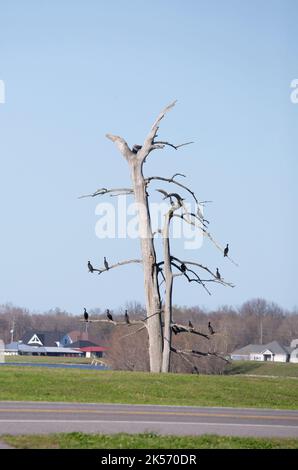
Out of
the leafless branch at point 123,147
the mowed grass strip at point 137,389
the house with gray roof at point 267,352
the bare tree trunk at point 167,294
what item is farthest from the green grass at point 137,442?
the house with gray roof at point 267,352

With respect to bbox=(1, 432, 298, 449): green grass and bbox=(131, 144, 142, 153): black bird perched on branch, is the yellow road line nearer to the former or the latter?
bbox=(1, 432, 298, 449): green grass

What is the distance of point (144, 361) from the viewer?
1805 inches

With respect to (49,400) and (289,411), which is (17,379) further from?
(289,411)

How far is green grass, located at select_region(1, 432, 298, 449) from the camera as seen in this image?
1258cm

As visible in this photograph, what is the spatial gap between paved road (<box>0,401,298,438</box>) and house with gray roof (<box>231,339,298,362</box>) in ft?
319

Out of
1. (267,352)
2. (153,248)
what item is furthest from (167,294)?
(267,352)

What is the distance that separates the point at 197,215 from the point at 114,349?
30445 mm

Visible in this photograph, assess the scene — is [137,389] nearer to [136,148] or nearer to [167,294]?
[167,294]

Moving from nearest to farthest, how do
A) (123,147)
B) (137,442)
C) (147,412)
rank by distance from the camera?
(137,442) → (147,412) → (123,147)

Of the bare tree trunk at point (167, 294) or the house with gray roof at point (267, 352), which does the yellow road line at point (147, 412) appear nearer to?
the bare tree trunk at point (167, 294)

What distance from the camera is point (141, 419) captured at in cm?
1639

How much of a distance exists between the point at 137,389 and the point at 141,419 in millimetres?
4601

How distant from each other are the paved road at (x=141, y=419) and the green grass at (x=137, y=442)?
79cm
